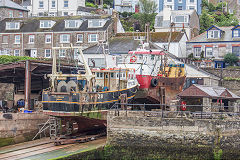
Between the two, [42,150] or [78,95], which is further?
[78,95]

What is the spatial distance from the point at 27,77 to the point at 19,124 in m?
4.91

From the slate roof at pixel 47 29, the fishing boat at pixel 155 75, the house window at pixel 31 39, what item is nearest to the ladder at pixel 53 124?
the fishing boat at pixel 155 75

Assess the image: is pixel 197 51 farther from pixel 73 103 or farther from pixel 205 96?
pixel 73 103

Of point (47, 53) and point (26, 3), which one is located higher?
point (26, 3)

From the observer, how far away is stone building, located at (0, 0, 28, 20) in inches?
2618

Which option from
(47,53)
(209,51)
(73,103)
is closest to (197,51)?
(209,51)

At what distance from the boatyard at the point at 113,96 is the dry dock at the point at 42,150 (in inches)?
2.7

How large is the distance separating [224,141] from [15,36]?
39.4 metres

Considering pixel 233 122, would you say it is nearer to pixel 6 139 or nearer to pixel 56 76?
pixel 56 76

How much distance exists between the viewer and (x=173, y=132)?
1058 inches

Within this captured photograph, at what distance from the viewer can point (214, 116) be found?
2808cm

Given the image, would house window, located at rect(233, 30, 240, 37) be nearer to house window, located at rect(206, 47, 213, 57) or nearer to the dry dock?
house window, located at rect(206, 47, 213, 57)

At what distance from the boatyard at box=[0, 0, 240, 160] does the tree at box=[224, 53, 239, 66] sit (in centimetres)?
13

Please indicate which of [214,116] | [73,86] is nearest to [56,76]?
[73,86]
